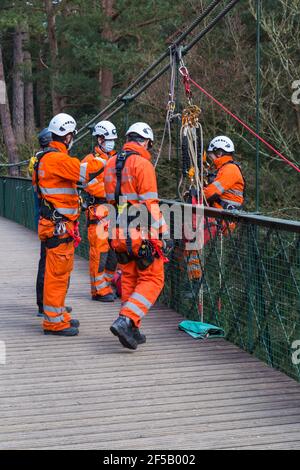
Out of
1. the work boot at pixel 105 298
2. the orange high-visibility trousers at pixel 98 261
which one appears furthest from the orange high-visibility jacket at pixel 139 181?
the work boot at pixel 105 298

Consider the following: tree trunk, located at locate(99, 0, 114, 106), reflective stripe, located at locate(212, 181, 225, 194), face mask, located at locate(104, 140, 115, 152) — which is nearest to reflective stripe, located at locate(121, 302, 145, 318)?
face mask, located at locate(104, 140, 115, 152)

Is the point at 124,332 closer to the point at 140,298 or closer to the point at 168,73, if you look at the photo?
the point at 140,298

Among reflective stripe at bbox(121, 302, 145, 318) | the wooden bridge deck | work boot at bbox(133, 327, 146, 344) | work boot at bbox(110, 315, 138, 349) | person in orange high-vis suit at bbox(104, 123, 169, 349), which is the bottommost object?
the wooden bridge deck

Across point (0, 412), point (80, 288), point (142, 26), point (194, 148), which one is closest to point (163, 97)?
point (142, 26)

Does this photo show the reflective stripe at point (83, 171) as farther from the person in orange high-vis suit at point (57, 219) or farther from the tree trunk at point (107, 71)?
the tree trunk at point (107, 71)

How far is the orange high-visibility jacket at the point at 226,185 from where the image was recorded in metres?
7.90

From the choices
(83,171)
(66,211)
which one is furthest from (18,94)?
(66,211)

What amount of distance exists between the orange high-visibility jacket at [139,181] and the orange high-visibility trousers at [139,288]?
30cm

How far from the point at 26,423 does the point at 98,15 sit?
64.4 feet

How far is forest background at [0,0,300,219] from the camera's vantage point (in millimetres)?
15531

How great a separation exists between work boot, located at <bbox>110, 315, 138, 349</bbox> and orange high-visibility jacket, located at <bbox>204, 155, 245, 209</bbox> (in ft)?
7.47

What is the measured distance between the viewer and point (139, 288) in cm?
598

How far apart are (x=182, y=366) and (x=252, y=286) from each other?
83cm

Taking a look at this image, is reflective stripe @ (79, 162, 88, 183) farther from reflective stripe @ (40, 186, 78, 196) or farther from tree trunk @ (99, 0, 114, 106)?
tree trunk @ (99, 0, 114, 106)
